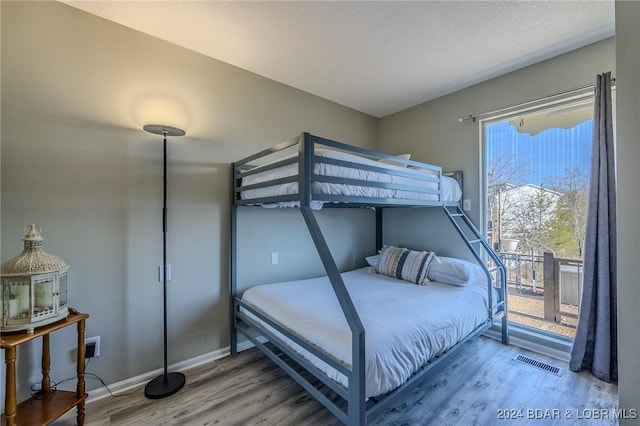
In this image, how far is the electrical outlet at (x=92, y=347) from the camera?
5.73 ft

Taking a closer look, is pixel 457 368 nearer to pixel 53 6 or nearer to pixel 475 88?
pixel 475 88

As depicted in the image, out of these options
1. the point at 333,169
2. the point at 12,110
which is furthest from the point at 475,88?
the point at 12,110

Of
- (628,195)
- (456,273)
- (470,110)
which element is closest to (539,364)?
(456,273)

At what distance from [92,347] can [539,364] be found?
333 centimetres

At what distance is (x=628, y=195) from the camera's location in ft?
3.01

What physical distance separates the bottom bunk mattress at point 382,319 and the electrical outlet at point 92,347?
39.4 inches

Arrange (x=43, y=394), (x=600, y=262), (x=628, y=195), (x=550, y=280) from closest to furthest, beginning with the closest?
(x=628, y=195) < (x=43, y=394) < (x=600, y=262) < (x=550, y=280)

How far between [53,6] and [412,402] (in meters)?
3.43

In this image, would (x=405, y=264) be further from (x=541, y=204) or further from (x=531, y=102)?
(x=531, y=102)

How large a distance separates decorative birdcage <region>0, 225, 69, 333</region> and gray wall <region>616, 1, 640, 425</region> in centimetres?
247

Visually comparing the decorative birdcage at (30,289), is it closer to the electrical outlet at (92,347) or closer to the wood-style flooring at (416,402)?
the electrical outlet at (92,347)

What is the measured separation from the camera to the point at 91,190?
1.77 meters

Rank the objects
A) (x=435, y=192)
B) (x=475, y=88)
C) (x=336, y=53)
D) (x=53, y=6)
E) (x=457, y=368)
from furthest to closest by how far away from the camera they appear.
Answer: (x=475, y=88) → (x=435, y=192) → (x=336, y=53) → (x=457, y=368) → (x=53, y=6)

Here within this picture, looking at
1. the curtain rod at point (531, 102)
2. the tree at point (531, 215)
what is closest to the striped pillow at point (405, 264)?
the tree at point (531, 215)
